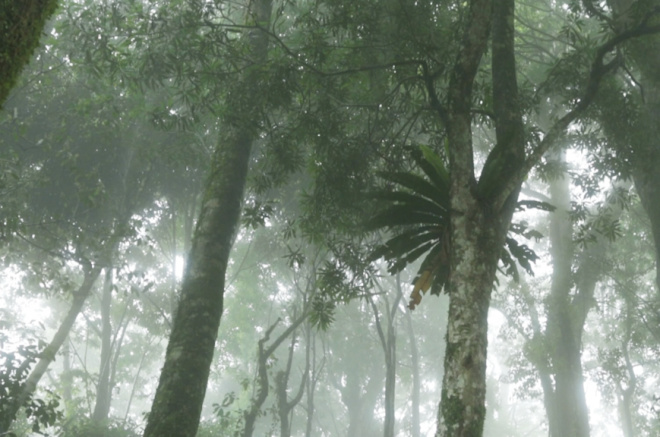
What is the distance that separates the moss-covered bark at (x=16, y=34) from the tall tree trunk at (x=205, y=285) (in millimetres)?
4111

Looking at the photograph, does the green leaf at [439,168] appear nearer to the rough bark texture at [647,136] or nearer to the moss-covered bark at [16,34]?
the moss-covered bark at [16,34]

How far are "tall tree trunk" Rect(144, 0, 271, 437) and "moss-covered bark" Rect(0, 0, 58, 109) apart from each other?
162 inches

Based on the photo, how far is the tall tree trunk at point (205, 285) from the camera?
5.11 metres

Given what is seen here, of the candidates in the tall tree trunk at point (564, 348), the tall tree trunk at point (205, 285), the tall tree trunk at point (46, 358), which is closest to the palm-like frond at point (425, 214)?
the tall tree trunk at point (205, 285)

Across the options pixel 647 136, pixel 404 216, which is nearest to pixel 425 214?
pixel 404 216

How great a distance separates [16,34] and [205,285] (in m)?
4.57

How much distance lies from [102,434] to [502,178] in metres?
12.3

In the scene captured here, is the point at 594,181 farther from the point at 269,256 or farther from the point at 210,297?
the point at 269,256

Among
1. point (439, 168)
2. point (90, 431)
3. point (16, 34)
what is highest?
point (439, 168)

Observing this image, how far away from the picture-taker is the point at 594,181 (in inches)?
364

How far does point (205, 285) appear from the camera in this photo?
5.84 meters

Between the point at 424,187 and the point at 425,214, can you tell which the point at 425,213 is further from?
the point at 424,187

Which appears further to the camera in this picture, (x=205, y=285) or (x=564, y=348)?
(x=564, y=348)

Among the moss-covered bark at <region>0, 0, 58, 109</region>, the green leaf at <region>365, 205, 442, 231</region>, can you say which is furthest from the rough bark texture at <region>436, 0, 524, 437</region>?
the moss-covered bark at <region>0, 0, 58, 109</region>
